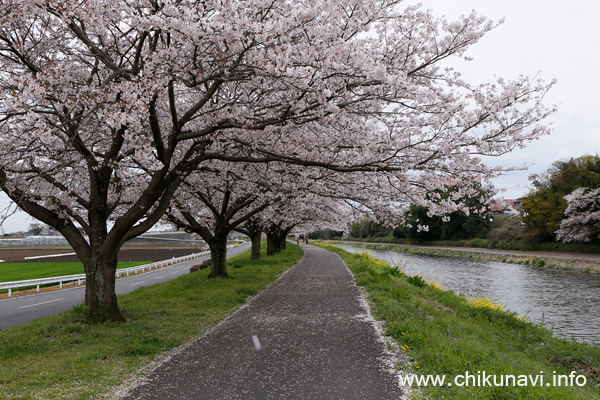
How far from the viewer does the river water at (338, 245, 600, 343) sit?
561 inches

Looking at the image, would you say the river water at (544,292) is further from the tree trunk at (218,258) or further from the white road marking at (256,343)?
the tree trunk at (218,258)

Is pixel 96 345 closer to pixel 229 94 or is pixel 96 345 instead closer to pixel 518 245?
pixel 229 94

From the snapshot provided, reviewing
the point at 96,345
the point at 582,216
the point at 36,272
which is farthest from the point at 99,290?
the point at 582,216

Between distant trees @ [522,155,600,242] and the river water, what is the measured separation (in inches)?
625

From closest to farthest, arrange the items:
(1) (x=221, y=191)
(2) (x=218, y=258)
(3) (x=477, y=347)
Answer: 1. (3) (x=477, y=347)
2. (1) (x=221, y=191)
3. (2) (x=218, y=258)

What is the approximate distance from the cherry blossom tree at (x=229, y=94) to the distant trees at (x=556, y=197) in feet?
138

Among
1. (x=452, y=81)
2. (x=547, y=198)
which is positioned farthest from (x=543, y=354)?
(x=547, y=198)

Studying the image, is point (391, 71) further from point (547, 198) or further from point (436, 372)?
point (547, 198)

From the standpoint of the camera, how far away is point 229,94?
10.7 m

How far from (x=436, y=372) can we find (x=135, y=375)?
4405mm

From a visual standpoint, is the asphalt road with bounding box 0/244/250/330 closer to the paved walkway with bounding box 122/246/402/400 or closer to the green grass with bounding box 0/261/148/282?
the paved walkway with bounding box 122/246/402/400

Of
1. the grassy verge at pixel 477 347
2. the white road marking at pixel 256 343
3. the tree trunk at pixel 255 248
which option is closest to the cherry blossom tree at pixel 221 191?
the white road marking at pixel 256 343

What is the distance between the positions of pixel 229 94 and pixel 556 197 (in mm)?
49699

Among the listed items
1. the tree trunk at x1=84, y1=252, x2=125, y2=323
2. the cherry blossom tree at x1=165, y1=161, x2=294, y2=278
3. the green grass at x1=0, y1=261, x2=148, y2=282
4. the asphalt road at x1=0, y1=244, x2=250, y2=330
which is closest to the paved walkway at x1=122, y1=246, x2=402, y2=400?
the tree trunk at x1=84, y1=252, x2=125, y2=323
